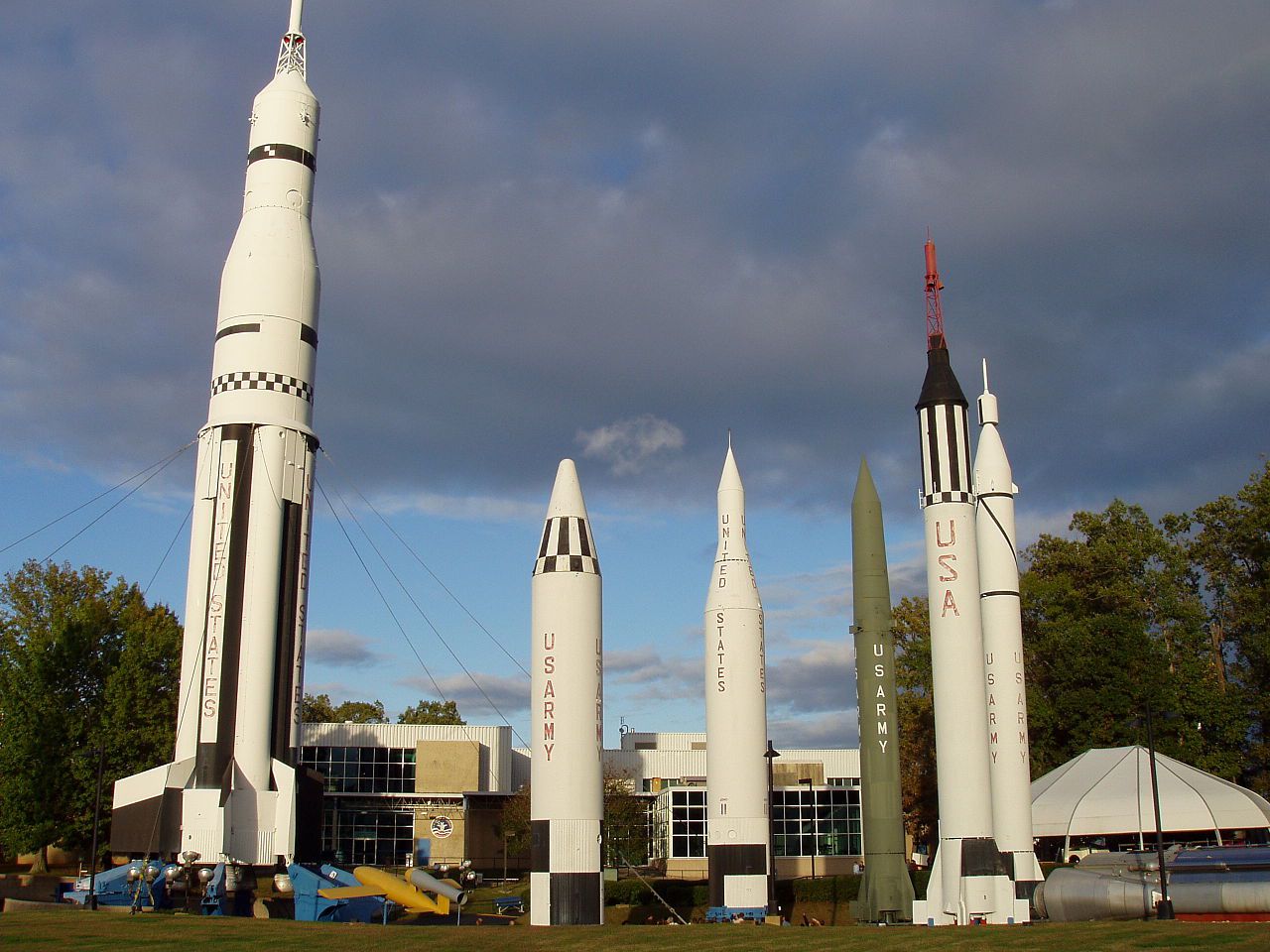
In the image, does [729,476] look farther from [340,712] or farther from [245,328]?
[340,712]

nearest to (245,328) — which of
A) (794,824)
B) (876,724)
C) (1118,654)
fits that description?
(876,724)

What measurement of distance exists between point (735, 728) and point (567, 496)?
8150mm

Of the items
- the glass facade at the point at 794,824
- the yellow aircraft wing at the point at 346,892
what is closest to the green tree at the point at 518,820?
the glass facade at the point at 794,824

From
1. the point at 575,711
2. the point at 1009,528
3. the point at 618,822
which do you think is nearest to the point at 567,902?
the point at 575,711

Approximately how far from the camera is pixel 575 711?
27031 millimetres

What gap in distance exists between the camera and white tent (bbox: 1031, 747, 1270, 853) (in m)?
40.2

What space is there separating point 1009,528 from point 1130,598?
21.3 meters


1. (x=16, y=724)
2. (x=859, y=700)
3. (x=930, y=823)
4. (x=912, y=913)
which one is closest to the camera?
(x=912, y=913)

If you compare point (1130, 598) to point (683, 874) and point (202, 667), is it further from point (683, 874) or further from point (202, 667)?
point (202, 667)

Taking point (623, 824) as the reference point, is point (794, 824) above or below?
below

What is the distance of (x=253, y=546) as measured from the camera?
102 ft

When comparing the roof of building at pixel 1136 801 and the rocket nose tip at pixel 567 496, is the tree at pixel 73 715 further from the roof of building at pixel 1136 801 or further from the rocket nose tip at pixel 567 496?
the roof of building at pixel 1136 801

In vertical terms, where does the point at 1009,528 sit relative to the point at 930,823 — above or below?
above

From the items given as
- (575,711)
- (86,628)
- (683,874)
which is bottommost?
(683,874)
